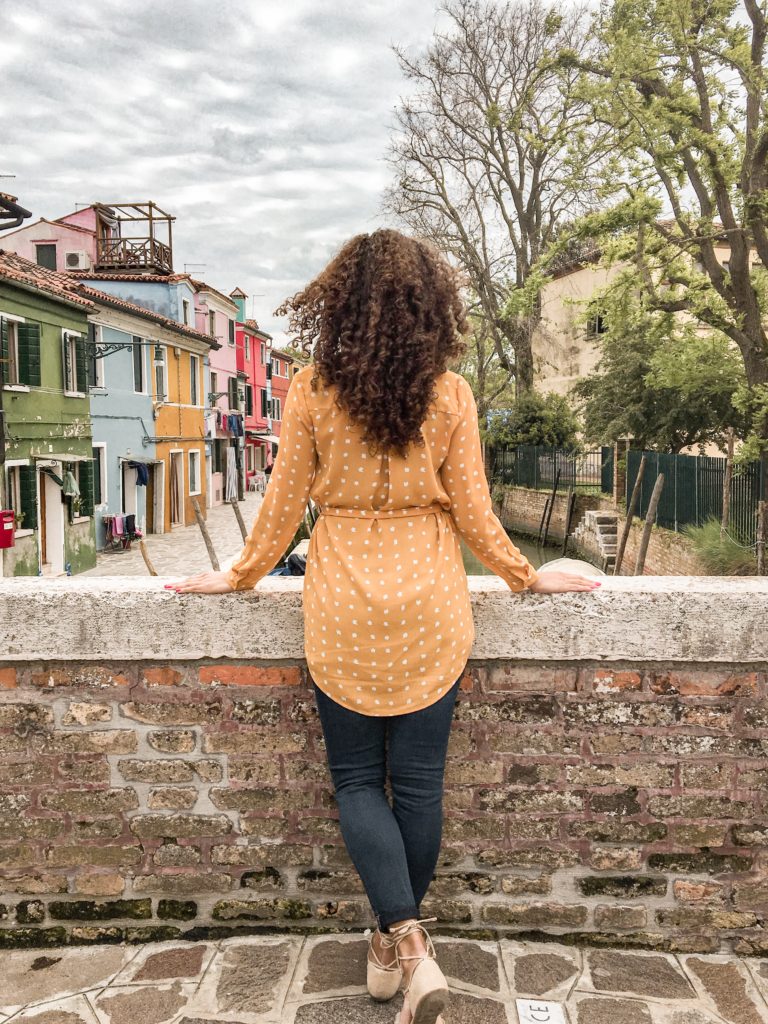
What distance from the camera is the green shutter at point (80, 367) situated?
1864 centimetres

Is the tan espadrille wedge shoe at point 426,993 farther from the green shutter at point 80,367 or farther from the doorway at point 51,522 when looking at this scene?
the green shutter at point 80,367

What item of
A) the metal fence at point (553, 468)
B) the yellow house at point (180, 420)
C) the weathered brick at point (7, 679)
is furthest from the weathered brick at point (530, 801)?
the yellow house at point (180, 420)

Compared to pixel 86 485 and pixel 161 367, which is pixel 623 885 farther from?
pixel 161 367

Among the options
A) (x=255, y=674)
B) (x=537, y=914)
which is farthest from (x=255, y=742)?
(x=537, y=914)

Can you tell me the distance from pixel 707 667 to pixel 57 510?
56.2ft

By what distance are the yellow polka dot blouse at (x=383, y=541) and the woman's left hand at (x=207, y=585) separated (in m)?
0.29

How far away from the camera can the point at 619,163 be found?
1102 cm

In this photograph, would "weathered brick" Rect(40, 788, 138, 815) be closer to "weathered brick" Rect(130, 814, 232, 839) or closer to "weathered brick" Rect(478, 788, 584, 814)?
"weathered brick" Rect(130, 814, 232, 839)

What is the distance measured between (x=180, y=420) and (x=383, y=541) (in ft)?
87.0

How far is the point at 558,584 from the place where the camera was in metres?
2.22

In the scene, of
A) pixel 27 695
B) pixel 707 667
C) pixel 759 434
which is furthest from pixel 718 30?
pixel 27 695

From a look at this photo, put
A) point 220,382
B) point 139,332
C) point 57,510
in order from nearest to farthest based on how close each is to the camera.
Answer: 1. point 57,510
2. point 139,332
3. point 220,382

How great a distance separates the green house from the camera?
15.3 meters

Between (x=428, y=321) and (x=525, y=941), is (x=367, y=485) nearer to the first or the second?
(x=428, y=321)
